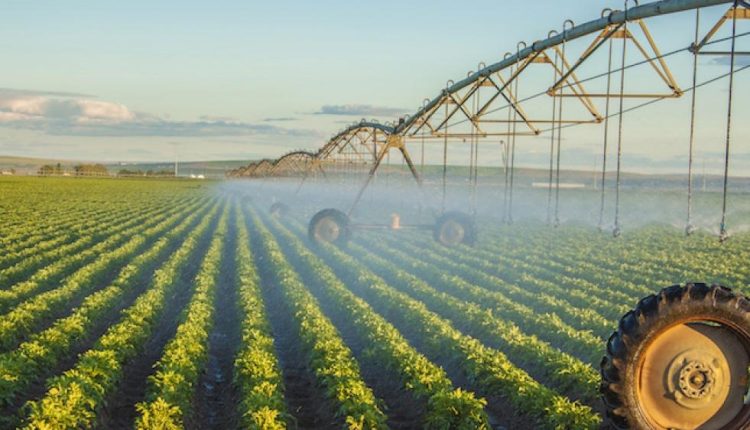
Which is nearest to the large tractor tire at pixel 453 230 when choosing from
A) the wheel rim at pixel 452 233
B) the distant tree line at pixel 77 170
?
the wheel rim at pixel 452 233

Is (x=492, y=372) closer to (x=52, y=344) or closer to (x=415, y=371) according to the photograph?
(x=415, y=371)

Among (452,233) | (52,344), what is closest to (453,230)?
(452,233)

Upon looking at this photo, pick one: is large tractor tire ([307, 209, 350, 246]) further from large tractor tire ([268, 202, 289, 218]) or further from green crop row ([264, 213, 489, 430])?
large tractor tire ([268, 202, 289, 218])

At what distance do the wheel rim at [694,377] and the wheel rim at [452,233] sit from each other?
20530mm

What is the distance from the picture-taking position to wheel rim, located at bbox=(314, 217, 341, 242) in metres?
29.2

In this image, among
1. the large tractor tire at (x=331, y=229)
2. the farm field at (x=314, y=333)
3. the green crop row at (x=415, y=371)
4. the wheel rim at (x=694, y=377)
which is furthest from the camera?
the large tractor tire at (x=331, y=229)

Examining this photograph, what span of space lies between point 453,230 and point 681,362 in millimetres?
20852

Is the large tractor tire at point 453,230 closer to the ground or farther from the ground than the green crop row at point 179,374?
farther from the ground

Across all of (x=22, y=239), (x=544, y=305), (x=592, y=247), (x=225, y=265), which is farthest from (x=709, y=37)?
(x=22, y=239)

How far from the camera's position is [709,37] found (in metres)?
10.8

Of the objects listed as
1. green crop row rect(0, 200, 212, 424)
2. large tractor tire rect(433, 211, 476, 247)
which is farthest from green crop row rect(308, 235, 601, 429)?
large tractor tire rect(433, 211, 476, 247)

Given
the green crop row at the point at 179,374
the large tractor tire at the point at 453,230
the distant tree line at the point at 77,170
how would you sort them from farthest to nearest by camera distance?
the distant tree line at the point at 77,170 → the large tractor tire at the point at 453,230 → the green crop row at the point at 179,374

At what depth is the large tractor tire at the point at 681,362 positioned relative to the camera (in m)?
7.54

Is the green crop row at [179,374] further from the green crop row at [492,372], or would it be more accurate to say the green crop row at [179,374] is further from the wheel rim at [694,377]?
the wheel rim at [694,377]
